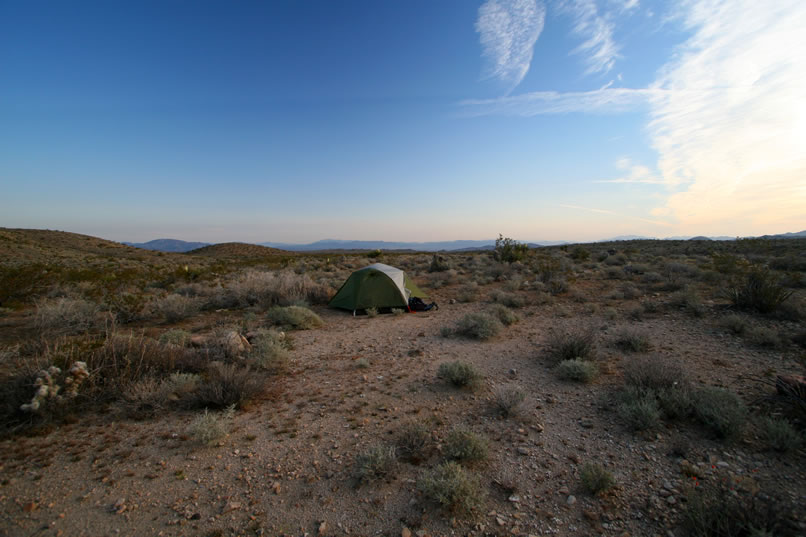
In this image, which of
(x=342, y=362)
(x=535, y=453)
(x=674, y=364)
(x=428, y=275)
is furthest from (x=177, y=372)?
(x=428, y=275)

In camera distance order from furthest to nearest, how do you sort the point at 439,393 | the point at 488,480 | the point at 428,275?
the point at 428,275 → the point at 439,393 → the point at 488,480

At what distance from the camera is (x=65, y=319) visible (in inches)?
295

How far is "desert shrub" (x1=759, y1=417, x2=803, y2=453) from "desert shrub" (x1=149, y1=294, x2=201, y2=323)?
11723 mm

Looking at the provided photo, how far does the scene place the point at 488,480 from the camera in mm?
3229

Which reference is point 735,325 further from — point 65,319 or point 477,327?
A: point 65,319

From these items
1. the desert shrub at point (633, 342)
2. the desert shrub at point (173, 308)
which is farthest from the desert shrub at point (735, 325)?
the desert shrub at point (173, 308)

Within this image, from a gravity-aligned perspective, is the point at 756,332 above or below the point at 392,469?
above

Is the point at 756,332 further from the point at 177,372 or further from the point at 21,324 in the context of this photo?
the point at 21,324

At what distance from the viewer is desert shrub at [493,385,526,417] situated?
14.4 feet

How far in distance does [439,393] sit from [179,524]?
3433 millimetres

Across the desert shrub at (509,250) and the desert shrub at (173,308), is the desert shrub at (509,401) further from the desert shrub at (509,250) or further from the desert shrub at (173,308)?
the desert shrub at (509,250)

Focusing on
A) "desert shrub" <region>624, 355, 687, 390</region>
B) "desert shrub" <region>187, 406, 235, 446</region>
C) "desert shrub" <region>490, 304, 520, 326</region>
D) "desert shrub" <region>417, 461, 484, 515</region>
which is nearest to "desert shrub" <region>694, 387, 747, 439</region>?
"desert shrub" <region>624, 355, 687, 390</region>

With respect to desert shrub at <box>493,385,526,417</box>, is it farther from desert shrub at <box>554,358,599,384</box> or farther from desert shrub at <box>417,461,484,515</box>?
desert shrub at <box>417,461,484,515</box>

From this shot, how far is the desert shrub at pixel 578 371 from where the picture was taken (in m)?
5.23
